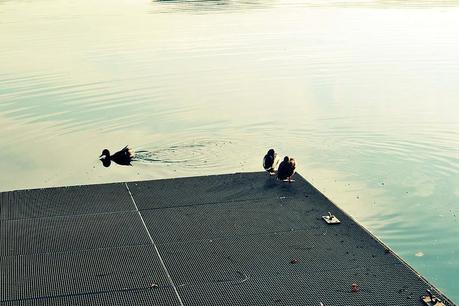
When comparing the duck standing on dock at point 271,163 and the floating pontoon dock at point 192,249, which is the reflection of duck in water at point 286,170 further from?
the duck standing on dock at point 271,163

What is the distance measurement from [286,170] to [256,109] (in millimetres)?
8619

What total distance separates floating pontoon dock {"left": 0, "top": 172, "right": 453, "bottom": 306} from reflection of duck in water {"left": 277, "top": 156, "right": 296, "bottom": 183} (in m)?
0.21

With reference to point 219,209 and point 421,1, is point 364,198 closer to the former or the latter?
point 219,209

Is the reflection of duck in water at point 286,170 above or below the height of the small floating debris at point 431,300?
below

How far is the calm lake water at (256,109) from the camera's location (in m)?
17.8

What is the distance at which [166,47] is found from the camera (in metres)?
38.3

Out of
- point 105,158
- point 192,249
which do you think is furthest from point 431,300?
point 105,158

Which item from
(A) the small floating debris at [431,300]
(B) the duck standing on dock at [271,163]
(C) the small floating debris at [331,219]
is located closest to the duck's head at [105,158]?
(B) the duck standing on dock at [271,163]

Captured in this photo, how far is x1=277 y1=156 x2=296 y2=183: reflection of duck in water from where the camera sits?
1714cm

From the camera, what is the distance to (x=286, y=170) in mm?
17109

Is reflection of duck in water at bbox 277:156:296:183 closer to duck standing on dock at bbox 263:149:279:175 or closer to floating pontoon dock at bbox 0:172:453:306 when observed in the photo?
floating pontoon dock at bbox 0:172:453:306

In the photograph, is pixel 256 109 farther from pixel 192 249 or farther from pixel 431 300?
pixel 431 300

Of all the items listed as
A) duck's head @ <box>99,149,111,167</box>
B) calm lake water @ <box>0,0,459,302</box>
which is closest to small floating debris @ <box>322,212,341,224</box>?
calm lake water @ <box>0,0,459,302</box>

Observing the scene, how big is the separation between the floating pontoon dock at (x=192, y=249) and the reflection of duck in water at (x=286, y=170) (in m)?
0.21
